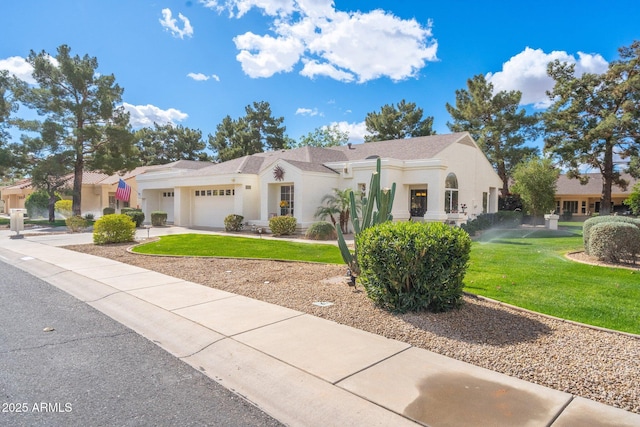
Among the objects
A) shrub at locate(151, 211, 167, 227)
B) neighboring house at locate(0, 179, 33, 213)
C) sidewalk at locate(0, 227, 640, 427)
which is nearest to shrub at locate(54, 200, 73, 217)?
shrub at locate(151, 211, 167, 227)

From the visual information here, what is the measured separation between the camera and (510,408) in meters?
3.49

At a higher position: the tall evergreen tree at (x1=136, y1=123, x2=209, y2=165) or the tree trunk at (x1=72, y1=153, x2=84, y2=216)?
the tall evergreen tree at (x1=136, y1=123, x2=209, y2=165)

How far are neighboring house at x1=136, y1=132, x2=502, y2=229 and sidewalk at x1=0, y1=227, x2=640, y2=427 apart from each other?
46.2 ft

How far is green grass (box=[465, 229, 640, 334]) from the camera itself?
611 centimetres

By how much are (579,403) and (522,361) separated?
89cm

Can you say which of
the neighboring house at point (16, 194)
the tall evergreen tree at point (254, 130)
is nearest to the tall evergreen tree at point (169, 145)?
the tall evergreen tree at point (254, 130)

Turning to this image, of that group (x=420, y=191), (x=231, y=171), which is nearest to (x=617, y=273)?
(x=420, y=191)

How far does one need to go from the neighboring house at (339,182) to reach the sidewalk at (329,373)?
46.2ft

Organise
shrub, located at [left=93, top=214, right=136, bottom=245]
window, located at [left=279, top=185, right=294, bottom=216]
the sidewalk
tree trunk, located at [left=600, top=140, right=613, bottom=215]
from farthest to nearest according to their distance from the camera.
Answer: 1. tree trunk, located at [left=600, top=140, right=613, bottom=215]
2. window, located at [left=279, top=185, right=294, bottom=216]
3. shrub, located at [left=93, top=214, right=136, bottom=245]
4. the sidewalk

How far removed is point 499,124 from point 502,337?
116 feet

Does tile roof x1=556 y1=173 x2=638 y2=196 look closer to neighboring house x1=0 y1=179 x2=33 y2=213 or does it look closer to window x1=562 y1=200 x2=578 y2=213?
window x1=562 y1=200 x2=578 y2=213

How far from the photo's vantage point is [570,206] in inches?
1747

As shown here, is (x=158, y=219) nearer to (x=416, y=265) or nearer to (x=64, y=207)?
(x=64, y=207)

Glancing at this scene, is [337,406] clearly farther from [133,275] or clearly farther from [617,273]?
[617,273]
